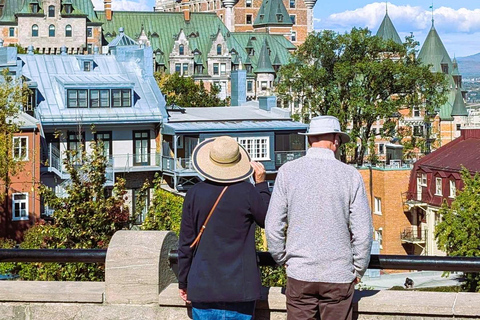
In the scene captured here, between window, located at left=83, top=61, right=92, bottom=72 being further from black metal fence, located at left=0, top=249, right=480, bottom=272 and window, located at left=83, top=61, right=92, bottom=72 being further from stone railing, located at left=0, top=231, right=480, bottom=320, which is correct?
black metal fence, located at left=0, top=249, right=480, bottom=272

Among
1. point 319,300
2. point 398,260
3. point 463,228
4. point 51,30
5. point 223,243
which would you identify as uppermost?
point 51,30

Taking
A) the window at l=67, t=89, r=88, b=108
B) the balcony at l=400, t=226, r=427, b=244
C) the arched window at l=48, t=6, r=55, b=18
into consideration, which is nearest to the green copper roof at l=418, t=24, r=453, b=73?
the arched window at l=48, t=6, r=55, b=18

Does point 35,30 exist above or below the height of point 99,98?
above

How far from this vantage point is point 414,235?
5684 centimetres

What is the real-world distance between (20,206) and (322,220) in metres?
37.4

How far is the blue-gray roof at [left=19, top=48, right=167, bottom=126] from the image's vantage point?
5072 centimetres

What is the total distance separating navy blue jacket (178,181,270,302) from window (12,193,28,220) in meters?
36.7

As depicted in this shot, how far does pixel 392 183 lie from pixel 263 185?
50.6 meters

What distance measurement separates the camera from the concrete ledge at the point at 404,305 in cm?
830

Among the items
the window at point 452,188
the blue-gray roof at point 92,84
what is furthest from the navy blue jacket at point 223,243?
the window at point 452,188

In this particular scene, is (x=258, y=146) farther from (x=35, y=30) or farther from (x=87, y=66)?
(x=35, y=30)

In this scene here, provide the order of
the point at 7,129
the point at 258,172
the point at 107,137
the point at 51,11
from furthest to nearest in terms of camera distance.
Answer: the point at 51,11
the point at 107,137
the point at 7,129
the point at 258,172

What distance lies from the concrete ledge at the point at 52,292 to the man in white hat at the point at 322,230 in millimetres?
2015

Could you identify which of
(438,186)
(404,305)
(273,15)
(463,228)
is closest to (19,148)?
(463,228)
